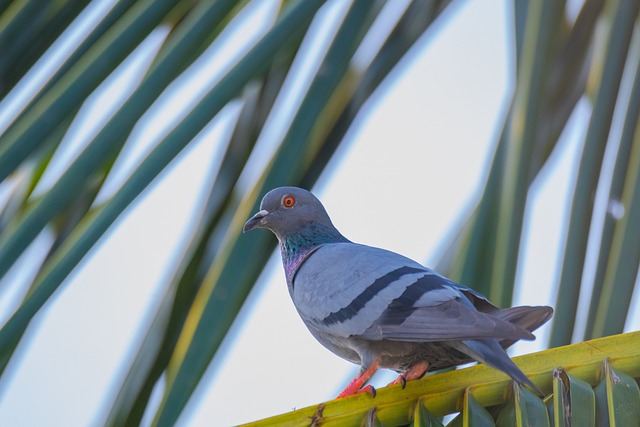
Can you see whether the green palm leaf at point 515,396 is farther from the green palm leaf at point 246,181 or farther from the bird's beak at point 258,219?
the bird's beak at point 258,219

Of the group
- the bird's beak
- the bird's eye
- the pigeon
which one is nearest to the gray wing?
the pigeon

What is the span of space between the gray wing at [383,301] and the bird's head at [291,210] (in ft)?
1.05

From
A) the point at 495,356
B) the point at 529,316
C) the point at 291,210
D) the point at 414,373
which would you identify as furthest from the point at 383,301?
the point at 291,210

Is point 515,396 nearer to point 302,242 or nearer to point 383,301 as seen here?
point 383,301

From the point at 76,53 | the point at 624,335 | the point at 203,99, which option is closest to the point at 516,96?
the point at 624,335

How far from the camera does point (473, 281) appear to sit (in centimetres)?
202

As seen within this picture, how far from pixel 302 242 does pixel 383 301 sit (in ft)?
2.85

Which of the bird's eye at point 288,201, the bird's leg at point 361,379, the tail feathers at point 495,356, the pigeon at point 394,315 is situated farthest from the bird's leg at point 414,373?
the bird's eye at point 288,201

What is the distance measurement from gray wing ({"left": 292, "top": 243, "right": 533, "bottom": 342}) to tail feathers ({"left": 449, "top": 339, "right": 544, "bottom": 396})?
0.03m

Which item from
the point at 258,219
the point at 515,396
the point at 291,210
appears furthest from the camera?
the point at 291,210

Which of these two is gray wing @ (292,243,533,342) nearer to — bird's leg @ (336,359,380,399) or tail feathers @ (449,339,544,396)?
tail feathers @ (449,339,544,396)

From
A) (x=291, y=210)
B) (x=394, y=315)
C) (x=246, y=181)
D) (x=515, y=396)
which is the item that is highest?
(x=291, y=210)

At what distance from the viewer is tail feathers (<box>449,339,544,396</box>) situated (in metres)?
1.76

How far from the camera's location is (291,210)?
341 cm
